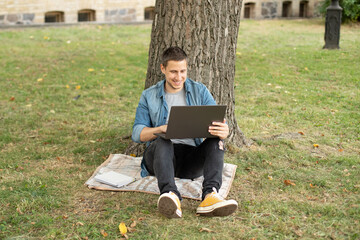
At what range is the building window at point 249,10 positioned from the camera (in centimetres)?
1680

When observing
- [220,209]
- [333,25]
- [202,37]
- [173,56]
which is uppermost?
[333,25]

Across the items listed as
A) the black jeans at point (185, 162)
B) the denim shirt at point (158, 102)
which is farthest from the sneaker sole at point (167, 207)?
the denim shirt at point (158, 102)

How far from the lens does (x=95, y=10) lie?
560 inches

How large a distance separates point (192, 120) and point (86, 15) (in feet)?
38.3

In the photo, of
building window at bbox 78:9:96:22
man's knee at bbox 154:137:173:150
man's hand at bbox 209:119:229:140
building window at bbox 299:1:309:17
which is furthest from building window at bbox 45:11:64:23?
man's hand at bbox 209:119:229:140

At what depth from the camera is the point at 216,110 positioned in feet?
12.2

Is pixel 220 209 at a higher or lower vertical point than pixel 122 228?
higher

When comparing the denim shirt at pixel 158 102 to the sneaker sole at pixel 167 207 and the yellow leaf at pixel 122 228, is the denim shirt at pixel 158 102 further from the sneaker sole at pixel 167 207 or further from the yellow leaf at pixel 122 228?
the yellow leaf at pixel 122 228

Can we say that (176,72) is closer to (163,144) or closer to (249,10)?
(163,144)

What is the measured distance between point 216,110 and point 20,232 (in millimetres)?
1736

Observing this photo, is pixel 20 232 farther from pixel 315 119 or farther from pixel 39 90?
pixel 39 90

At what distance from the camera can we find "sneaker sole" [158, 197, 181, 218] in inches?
140

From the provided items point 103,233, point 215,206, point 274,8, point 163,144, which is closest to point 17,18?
point 274,8

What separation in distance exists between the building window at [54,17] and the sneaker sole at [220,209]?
1151cm
